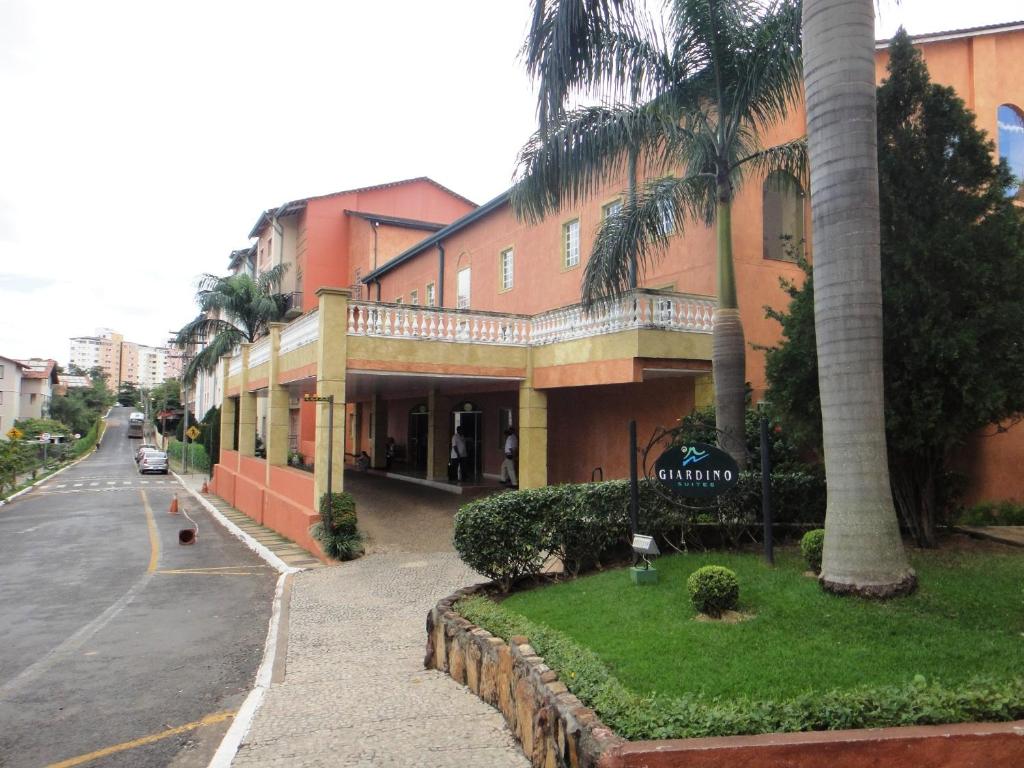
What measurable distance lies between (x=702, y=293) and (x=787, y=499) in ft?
18.4

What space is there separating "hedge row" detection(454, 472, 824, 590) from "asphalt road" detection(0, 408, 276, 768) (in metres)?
2.59

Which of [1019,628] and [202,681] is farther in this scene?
[202,681]

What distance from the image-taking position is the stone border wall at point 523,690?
147 inches

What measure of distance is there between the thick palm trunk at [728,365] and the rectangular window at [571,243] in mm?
8281

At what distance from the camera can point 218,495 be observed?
87.9 feet

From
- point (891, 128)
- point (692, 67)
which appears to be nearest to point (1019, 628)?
point (891, 128)

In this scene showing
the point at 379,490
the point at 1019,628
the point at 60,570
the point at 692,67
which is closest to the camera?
the point at 1019,628

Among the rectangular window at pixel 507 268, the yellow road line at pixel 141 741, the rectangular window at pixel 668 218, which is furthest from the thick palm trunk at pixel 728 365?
the rectangular window at pixel 507 268

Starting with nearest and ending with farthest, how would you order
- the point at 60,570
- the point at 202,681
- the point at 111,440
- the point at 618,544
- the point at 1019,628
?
1. the point at 1019,628
2. the point at 202,681
3. the point at 618,544
4. the point at 60,570
5. the point at 111,440

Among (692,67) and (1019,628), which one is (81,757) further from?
(692,67)

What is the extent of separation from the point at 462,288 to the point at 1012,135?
15055mm

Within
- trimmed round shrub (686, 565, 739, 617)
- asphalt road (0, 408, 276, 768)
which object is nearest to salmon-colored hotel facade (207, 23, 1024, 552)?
asphalt road (0, 408, 276, 768)

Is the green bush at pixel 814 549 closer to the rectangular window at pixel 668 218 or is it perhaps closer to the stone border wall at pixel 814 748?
the stone border wall at pixel 814 748

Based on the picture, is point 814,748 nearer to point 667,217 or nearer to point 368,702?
point 368,702
